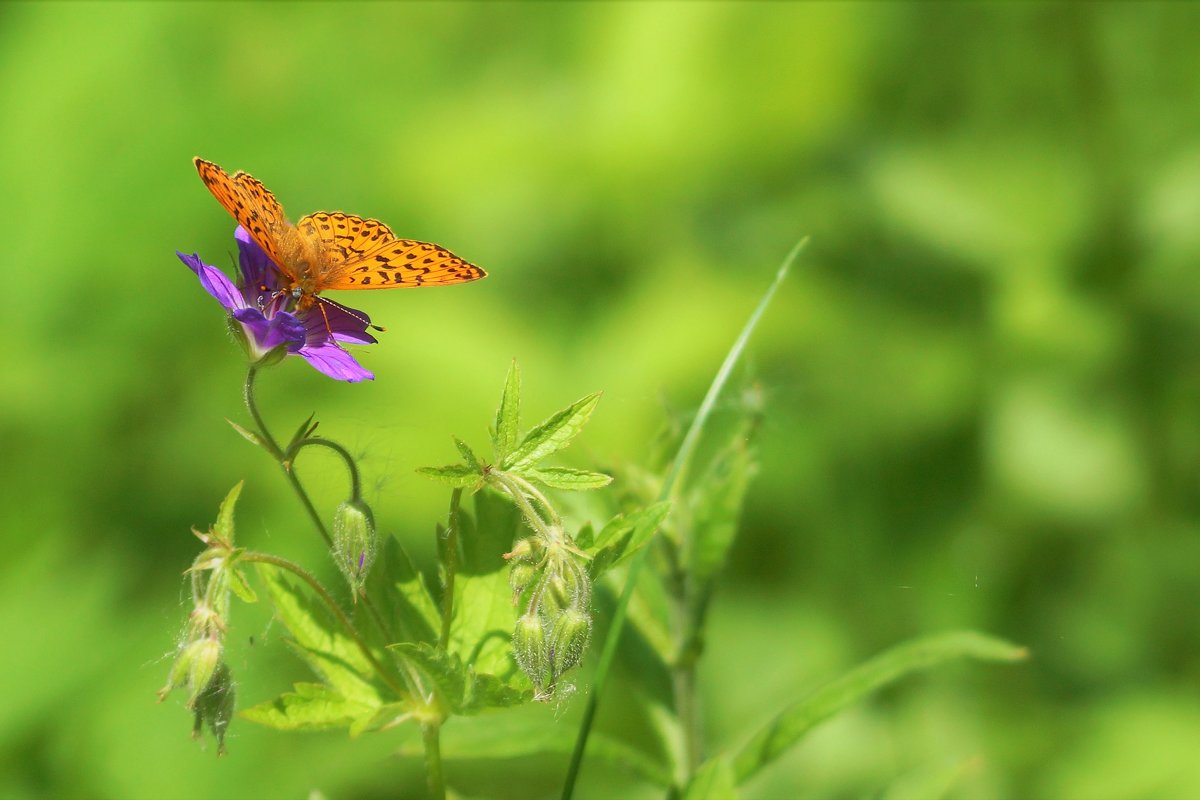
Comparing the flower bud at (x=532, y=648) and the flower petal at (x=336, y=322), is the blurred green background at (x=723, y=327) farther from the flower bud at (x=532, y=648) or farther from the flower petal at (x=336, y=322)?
the flower bud at (x=532, y=648)

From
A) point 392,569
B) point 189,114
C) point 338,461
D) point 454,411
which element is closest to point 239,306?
point 338,461

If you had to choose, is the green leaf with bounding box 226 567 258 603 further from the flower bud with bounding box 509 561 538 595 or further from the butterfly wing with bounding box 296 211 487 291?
the butterfly wing with bounding box 296 211 487 291

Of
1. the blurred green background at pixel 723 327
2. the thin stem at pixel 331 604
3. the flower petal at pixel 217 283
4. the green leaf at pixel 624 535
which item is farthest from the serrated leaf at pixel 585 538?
the blurred green background at pixel 723 327

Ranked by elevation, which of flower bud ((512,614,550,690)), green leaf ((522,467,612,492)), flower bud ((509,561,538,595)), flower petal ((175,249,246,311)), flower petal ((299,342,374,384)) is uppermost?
flower petal ((175,249,246,311))

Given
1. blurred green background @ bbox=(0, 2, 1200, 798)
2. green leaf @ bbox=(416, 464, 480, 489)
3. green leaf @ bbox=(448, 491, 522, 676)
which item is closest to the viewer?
green leaf @ bbox=(416, 464, 480, 489)

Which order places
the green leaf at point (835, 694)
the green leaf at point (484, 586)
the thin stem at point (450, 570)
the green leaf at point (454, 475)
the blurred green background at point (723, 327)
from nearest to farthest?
the green leaf at point (454, 475) < the thin stem at point (450, 570) < the green leaf at point (484, 586) < the green leaf at point (835, 694) < the blurred green background at point (723, 327)

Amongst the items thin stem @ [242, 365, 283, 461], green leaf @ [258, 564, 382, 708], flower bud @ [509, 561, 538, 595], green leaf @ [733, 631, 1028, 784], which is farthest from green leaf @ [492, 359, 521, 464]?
green leaf @ [733, 631, 1028, 784]
